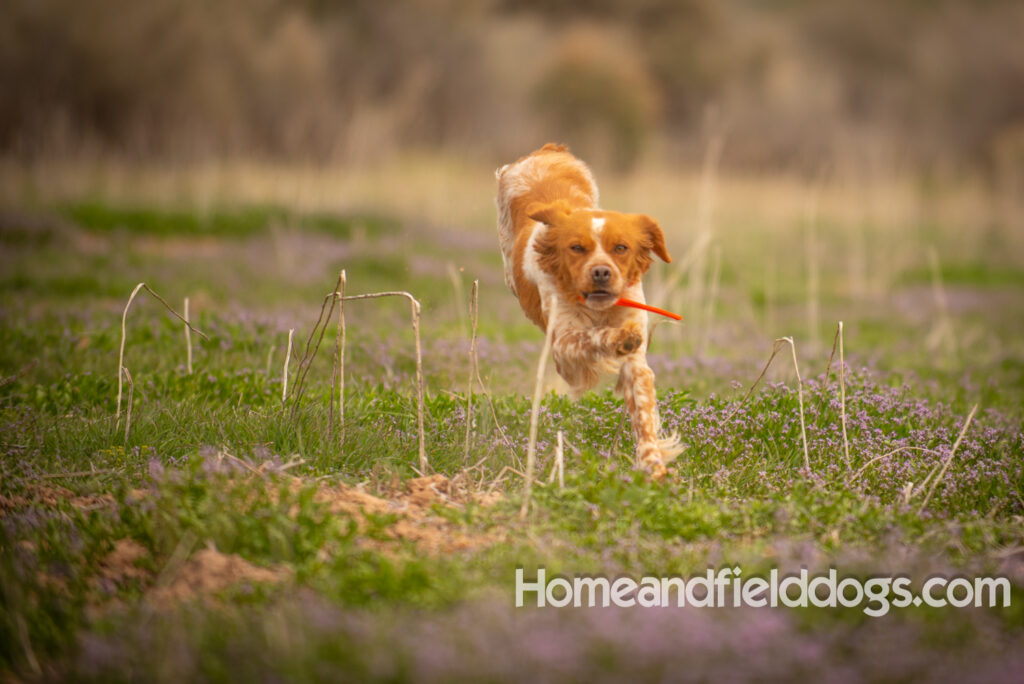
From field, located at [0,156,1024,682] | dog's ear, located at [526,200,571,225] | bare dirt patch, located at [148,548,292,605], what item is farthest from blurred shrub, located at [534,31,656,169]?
bare dirt patch, located at [148,548,292,605]

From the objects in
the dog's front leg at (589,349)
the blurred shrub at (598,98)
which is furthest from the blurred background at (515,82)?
the dog's front leg at (589,349)

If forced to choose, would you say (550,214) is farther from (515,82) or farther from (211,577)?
(515,82)

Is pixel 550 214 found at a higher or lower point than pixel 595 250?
higher

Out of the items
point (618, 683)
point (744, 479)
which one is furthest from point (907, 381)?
point (618, 683)

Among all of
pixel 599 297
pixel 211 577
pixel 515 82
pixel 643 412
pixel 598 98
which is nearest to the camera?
pixel 211 577

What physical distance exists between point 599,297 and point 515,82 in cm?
2900

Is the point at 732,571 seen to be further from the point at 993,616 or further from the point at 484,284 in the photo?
the point at 484,284

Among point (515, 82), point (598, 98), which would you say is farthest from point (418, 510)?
point (515, 82)

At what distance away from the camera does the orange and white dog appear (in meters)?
3.88

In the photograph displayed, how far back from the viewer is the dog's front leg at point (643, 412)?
13.0 feet

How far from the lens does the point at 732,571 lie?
3207 millimetres

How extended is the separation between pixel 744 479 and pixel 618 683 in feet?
6.82

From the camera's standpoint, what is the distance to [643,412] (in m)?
3.98

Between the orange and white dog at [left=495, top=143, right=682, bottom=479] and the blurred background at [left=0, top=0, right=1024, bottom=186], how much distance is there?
325 inches
